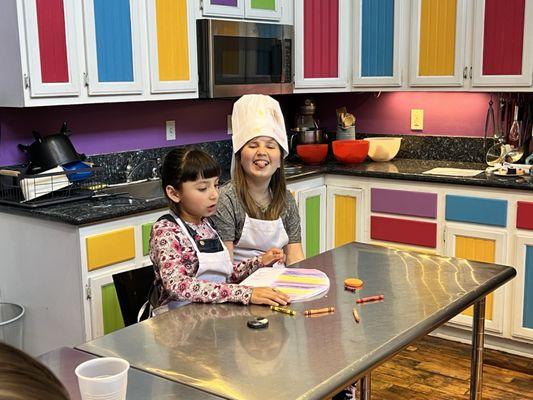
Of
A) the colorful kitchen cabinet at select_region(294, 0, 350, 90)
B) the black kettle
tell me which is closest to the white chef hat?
the black kettle

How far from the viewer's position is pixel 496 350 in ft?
11.4

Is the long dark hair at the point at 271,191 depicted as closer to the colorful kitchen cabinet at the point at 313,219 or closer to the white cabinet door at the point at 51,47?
the white cabinet door at the point at 51,47

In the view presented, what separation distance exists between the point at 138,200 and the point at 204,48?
0.95 m

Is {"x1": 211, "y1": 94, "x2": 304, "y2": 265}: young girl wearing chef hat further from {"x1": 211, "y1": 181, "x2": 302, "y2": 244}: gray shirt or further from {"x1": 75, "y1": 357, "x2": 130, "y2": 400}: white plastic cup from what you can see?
{"x1": 75, "y1": 357, "x2": 130, "y2": 400}: white plastic cup

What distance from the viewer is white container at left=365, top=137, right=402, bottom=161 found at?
13.5ft

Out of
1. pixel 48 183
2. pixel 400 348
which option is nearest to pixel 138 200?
pixel 48 183

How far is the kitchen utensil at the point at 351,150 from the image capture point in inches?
158

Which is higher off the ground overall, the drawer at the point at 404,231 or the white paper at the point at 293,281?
the white paper at the point at 293,281

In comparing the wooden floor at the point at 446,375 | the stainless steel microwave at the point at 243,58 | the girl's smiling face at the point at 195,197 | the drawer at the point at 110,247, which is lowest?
the wooden floor at the point at 446,375

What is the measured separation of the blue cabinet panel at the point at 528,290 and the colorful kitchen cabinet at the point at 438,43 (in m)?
1.06

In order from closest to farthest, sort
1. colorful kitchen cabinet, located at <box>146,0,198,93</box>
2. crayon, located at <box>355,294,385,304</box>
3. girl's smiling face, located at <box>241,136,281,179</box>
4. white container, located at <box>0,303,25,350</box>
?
crayon, located at <box>355,294,385,304</box>, girl's smiling face, located at <box>241,136,281,179</box>, white container, located at <box>0,303,25,350</box>, colorful kitchen cabinet, located at <box>146,0,198,93</box>

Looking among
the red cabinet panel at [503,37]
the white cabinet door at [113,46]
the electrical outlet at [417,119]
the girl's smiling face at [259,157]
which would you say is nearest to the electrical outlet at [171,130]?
the white cabinet door at [113,46]

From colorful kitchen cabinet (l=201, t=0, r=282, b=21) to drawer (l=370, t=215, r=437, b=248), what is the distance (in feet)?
4.29

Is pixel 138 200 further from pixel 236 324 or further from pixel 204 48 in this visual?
pixel 236 324
